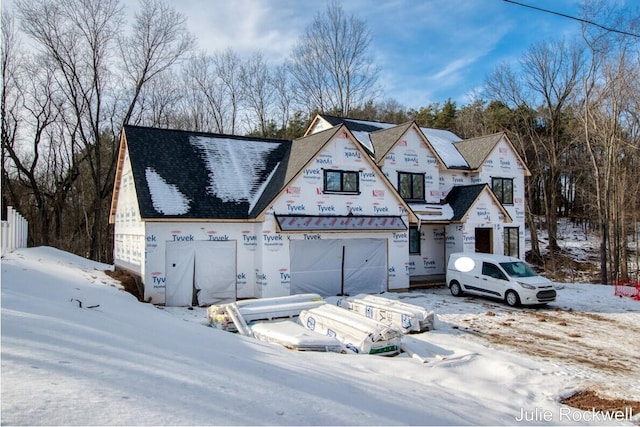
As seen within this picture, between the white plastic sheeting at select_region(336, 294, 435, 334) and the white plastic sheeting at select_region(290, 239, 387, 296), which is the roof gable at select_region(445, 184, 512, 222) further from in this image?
the white plastic sheeting at select_region(336, 294, 435, 334)

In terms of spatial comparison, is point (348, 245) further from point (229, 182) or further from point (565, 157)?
point (565, 157)

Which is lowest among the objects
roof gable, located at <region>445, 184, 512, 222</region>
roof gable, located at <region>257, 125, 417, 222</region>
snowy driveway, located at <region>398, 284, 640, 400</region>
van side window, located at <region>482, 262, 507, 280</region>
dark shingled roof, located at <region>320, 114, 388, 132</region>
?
snowy driveway, located at <region>398, 284, 640, 400</region>

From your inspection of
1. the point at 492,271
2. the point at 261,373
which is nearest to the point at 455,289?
the point at 492,271

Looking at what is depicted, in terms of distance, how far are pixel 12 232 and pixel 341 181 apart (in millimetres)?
14099

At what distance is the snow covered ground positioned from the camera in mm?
3932

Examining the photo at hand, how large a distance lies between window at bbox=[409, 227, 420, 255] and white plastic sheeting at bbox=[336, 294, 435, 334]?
32.5 feet

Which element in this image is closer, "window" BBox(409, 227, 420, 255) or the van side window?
the van side window

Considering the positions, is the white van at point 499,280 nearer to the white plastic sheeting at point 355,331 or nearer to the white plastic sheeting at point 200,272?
the white plastic sheeting at point 355,331

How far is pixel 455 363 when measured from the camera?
9.70m

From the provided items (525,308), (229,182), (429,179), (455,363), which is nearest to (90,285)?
(229,182)

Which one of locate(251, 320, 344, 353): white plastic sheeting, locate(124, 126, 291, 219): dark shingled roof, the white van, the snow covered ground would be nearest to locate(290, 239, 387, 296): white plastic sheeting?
locate(124, 126, 291, 219): dark shingled roof

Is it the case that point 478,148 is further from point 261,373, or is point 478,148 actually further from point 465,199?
point 261,373

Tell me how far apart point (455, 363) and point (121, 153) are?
55.7 feet

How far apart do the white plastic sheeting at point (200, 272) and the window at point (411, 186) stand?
10.5 meters
